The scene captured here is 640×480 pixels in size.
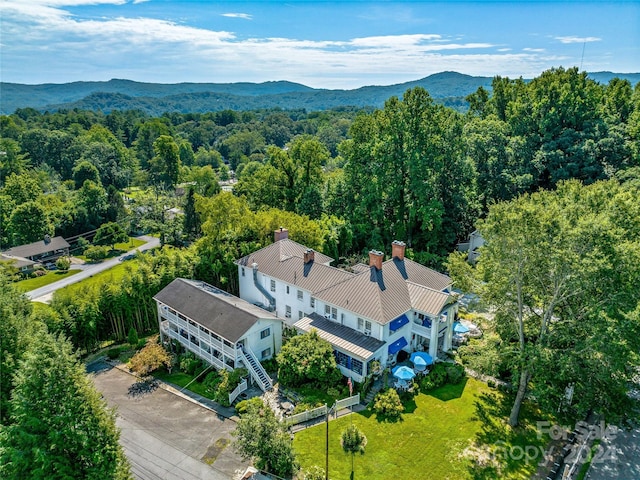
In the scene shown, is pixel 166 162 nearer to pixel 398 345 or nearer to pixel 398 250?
pixel 398 250

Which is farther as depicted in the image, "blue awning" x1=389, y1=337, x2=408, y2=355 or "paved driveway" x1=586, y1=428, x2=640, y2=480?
"blue awning" x1=389, y1=337, x2=408, y2=355

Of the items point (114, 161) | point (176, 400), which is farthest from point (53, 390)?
point (114, 161)

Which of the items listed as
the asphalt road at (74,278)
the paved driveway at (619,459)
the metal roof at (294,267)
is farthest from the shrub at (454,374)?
the asphalt road at (74,278)

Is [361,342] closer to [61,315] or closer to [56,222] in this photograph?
[61,315]

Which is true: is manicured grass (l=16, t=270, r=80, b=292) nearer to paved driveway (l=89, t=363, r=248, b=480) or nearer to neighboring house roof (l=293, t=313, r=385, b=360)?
paved driveway (l=89, t=363, r=248, b=480)

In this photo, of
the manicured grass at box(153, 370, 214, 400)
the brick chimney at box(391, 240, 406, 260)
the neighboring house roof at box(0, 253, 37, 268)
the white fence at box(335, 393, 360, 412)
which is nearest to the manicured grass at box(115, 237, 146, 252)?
the neighboring house roof at box(0, 253, 37, 268)


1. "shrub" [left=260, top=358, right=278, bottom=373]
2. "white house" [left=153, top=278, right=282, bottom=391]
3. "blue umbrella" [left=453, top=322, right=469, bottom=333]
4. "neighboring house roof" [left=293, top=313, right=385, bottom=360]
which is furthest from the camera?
"blue umbrella" [left=453, top=322, right=469, bottom=333]
